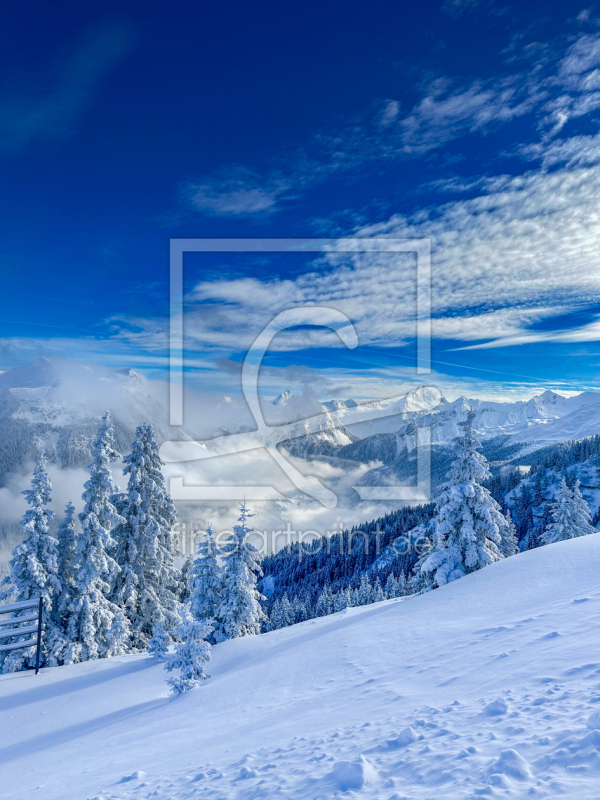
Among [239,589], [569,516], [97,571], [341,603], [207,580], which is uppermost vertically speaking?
[97,571]

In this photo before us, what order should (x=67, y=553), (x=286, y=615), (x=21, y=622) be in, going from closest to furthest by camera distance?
(x=21, y=622) → (x=67, y=553) → (x=286, y=615)

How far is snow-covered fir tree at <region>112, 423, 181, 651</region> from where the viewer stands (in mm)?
23516

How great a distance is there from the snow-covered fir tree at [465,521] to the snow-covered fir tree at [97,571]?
16400 millimetres

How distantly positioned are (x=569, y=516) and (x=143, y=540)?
33.0 meters

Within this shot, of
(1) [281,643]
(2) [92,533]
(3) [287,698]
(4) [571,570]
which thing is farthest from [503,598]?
(2) [92,533]

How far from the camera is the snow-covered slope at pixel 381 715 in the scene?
4086 mm

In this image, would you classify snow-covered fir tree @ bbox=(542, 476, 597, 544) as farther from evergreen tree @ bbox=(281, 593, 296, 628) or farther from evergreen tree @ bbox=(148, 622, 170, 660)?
evergreen tree @ bbox=(281, 593, 296, 628)

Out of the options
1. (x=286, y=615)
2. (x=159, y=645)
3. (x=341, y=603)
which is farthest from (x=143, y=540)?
(x=341, y=603)

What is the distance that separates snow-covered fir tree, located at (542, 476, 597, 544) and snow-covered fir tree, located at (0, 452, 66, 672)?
35537mm

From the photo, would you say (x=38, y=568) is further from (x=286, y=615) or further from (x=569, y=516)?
(x=286, y=615)

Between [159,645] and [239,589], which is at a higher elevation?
[159,645]

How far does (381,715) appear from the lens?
6074mm

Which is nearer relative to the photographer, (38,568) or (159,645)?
(159,645)

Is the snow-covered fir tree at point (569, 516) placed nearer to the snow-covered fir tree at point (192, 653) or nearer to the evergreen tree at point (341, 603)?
the snow-covered fir tree at point (192, 653)
